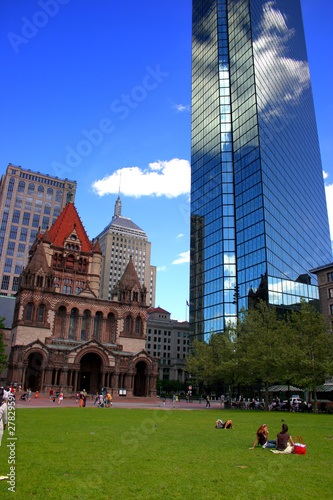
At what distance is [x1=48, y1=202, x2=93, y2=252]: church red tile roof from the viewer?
79.7m

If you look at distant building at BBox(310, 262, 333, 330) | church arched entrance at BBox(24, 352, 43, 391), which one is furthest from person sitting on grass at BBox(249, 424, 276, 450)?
distant building at BBox(310, 262, 333, 330)

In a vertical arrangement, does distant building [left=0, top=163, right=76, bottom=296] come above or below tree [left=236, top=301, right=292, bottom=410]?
above

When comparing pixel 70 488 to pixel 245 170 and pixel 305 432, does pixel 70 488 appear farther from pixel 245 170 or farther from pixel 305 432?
pixel 245 170

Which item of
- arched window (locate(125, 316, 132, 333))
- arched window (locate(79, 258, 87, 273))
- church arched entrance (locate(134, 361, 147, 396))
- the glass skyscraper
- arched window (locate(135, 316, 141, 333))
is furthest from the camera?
the glass skyscraper

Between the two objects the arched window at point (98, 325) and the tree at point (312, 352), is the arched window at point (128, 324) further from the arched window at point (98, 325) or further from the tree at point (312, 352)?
the tree at point (312, 352)

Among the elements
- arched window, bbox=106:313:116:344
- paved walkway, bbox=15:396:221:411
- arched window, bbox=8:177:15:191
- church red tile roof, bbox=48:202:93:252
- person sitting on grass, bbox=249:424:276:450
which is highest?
arched window, bbox=8:177:15:191

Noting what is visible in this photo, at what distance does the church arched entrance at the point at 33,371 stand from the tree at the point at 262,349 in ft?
105

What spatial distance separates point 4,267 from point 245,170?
88052 mm

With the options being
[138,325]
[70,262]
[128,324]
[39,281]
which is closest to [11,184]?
[70,262]

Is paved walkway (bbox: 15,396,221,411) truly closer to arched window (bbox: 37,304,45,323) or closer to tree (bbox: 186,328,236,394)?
tree (bbox: 186,328,236,394)

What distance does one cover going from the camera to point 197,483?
9516mm

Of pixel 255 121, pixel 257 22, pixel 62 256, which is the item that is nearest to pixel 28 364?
pixel 62 256

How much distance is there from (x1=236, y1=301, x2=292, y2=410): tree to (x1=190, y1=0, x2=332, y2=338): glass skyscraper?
24539mm

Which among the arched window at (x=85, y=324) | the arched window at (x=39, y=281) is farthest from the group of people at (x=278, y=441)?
the arched window at (x=39, y=281)
